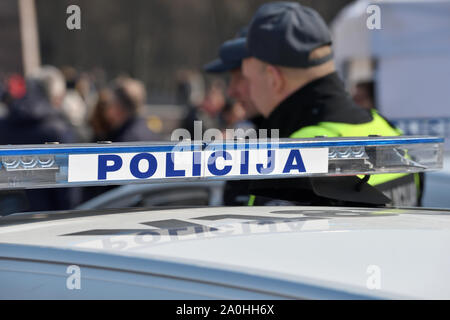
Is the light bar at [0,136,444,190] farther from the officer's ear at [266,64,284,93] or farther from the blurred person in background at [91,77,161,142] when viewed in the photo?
the blurred person in background at [91,77,161,142]

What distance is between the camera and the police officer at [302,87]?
6.29 ft

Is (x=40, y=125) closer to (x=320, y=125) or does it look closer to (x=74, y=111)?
(x=74, y=111)

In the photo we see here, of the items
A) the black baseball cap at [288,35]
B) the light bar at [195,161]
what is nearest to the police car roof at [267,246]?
the light bar at [195,161]

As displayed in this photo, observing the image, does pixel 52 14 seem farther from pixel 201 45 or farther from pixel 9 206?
pixel 9 206

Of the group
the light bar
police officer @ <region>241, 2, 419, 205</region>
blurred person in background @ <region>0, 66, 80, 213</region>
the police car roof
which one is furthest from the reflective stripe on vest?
blurred person in background @ <region>0, 66, 80, 213</region>

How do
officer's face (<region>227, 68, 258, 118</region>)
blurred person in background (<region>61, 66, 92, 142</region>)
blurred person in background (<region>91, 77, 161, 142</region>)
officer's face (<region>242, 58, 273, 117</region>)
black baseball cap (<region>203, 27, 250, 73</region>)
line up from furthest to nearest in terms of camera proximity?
1. blurred person in background (<region>61, 66, 92, 142</region>)
2. blurred person in background (<region>91, 77, 161, 142</region>)
3. officer's face (<region>227, 68, 258, 118</region>)
4. black baseball cap (<region>203, 27, 250, 73</region>)
5. officer's face (<region>242, 58, 273, 117</region>)

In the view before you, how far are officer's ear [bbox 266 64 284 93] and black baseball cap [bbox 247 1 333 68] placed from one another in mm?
34

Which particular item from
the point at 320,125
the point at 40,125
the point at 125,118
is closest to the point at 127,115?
the point at 125,118

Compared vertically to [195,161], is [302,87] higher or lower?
higher

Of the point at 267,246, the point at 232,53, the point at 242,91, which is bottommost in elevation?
the point at 267,246

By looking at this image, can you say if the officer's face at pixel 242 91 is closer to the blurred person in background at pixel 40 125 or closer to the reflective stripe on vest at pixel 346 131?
the reflective stripe on vest at pixel 346 131

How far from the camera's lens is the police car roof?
1.11 meters

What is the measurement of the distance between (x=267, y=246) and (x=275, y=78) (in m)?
1.03

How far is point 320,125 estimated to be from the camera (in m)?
1.90
